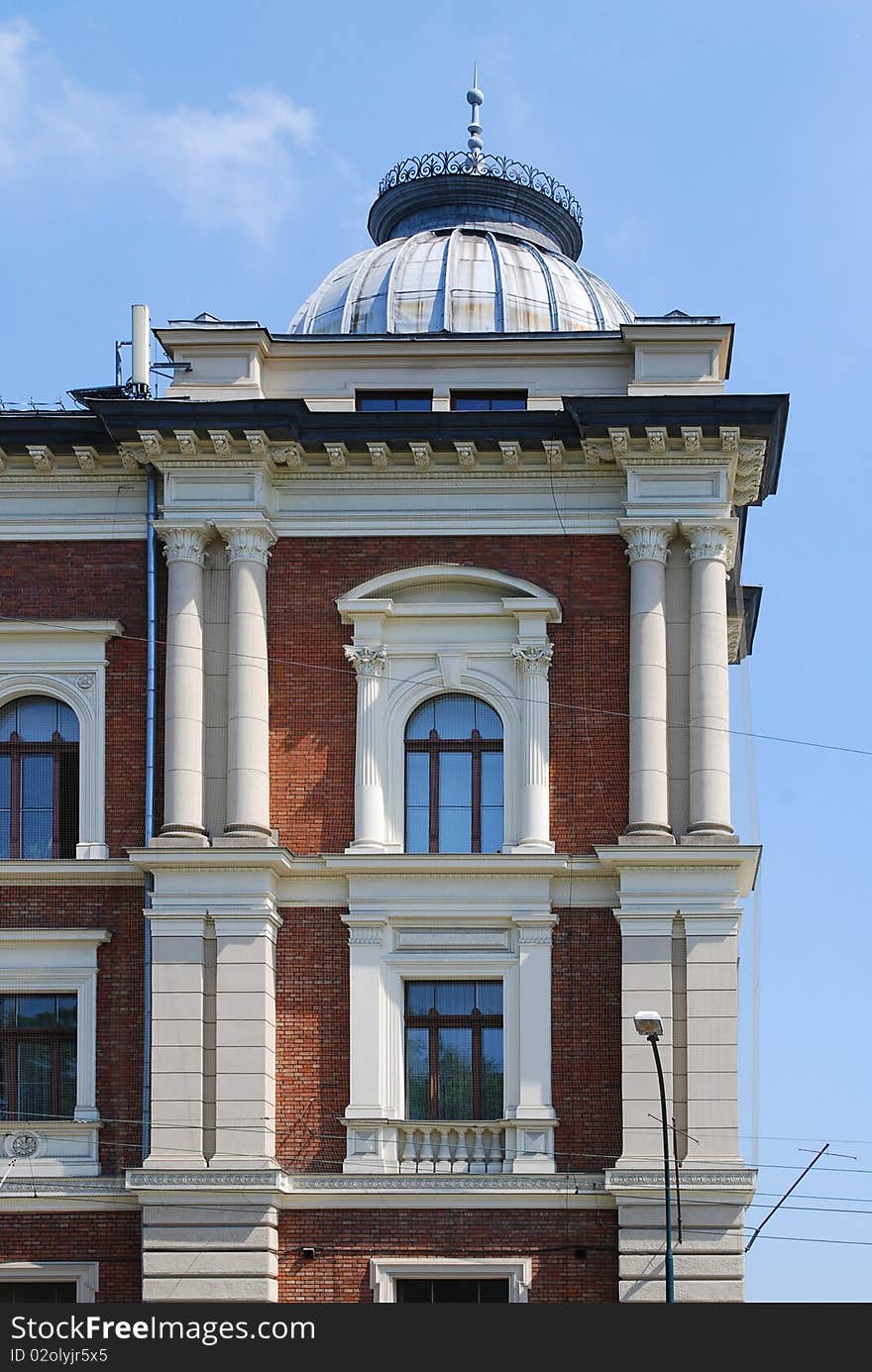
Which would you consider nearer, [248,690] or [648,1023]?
[648,1023]

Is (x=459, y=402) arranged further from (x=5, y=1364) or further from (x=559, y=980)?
(x=5, y=1364)

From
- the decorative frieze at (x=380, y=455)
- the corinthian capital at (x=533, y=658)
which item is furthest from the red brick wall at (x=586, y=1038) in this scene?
the decorative frieze at (x=380, y=455)

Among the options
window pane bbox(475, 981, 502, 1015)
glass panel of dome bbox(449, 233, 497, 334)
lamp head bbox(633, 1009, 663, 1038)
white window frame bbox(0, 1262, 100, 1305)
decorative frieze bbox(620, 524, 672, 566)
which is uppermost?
glass panel of dome bbox(449, 233, 497, 334)

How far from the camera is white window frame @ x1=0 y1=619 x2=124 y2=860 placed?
39000 millimetres

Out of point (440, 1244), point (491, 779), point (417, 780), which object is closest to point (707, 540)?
point (491, 779)

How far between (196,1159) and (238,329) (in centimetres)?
1212

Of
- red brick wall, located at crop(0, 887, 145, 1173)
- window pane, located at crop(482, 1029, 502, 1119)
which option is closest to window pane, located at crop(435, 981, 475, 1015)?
window pane, located at crop(482, 1029, 502, 1119)

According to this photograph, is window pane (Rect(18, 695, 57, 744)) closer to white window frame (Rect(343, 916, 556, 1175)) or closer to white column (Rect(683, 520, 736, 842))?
white window frame (Rect(343, 916, 556, 1175))

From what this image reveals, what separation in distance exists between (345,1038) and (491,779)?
169 inches

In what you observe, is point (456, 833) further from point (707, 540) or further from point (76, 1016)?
point (76, 1016)

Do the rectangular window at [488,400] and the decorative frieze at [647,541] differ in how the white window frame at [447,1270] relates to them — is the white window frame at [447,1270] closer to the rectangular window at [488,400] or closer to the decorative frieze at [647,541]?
the decorative frieze at [647,541]

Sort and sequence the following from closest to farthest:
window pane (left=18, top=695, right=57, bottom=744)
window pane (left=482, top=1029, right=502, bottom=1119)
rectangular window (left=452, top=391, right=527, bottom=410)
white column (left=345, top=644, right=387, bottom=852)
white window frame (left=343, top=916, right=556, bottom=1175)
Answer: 1. white window frame (left=343, top=916, right=556, bottom=1175)
2. window pane (left=482, top=1029, right=502, bottom=1119)
3. white column (left=345, top=644, right=387, bottom=852)
4. window pane (left=18, top=695, right=57, bottom=744)
5. rectangular window (left=452, top=391, right=527, bottom=410)

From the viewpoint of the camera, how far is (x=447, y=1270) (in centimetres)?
3662

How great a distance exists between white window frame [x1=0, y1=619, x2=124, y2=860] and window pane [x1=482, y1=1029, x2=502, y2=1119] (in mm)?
6819
